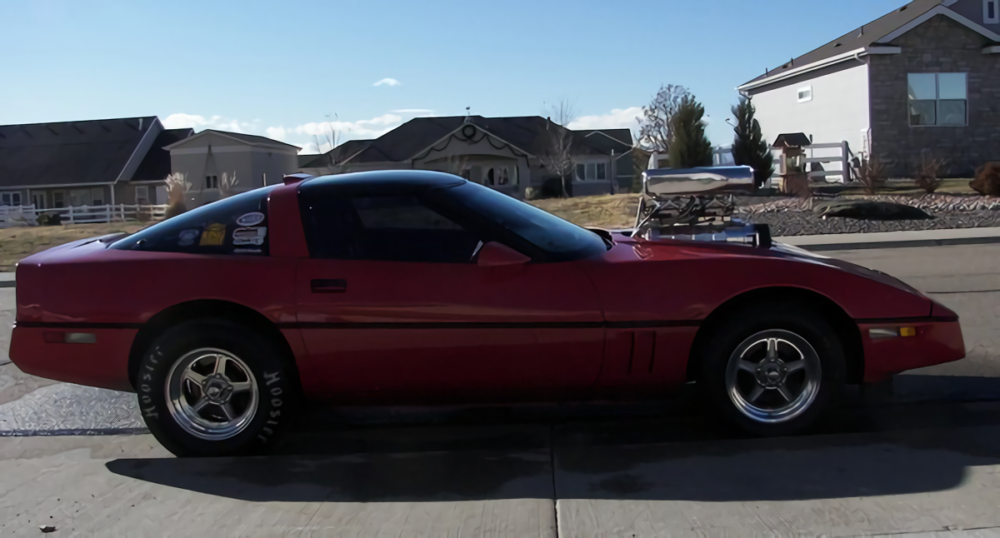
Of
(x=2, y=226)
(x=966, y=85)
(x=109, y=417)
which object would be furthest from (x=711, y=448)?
(x=2, y=226)

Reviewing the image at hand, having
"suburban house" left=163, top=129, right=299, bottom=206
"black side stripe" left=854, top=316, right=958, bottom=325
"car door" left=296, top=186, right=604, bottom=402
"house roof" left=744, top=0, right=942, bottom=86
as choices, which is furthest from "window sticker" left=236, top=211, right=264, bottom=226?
"suburban house" left=163, top=129, right=299, bottom=206

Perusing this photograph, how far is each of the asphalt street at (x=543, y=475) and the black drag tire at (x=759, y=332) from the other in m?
0.15

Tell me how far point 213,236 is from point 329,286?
2.40ft

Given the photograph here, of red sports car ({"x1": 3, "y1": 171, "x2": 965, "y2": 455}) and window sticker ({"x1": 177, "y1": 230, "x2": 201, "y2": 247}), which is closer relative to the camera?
red sports car ({"x1": 3, "y1": 171, "x2": 965, "y2": 455})

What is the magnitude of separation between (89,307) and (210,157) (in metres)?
40.9

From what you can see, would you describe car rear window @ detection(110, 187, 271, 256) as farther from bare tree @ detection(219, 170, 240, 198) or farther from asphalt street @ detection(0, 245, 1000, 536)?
bare tree @ detection(219, 170, 240, 198)

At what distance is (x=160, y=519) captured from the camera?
11.6ft

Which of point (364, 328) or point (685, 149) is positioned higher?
point (685, 149)

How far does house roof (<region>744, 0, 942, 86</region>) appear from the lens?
25.3m

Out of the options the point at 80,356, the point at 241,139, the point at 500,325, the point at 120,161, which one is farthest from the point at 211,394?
the point at 120,161

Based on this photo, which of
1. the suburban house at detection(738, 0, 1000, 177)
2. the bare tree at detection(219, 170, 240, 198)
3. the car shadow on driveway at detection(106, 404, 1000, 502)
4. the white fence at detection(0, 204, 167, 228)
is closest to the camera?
the car shadow on driveway at detection(106, 404, 1000, 502)

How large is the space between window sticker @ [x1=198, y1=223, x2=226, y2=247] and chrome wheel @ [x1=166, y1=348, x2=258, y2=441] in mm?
563

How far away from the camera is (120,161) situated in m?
46.3

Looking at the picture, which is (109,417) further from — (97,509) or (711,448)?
(711,448)
